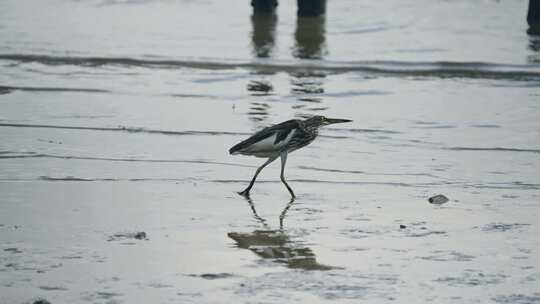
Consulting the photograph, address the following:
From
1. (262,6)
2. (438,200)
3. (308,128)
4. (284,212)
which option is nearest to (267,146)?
(308,128)

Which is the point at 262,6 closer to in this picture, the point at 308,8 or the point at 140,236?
the point at 308,8

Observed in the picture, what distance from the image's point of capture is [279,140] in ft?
34.8

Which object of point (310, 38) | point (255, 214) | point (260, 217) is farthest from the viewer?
point (310, 38)

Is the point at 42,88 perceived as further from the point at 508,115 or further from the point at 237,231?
the point at 237,231

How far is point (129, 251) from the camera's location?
330 inches

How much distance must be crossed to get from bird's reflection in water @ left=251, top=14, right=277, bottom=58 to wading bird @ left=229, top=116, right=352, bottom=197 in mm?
11426

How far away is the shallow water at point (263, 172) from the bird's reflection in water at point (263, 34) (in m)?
0.12

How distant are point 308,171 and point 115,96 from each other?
5.74 m

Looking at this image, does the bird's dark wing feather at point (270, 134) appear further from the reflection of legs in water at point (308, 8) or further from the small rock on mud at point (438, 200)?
the reflection of legs in water at point (308, 8)

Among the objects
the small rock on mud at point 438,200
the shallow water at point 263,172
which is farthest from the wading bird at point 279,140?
the small rock on mud at point 438,200

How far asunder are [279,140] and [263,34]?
15.6 m

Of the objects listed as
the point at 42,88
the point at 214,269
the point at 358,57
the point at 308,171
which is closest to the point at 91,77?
the point at 42,88

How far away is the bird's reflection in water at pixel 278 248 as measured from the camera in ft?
27.0

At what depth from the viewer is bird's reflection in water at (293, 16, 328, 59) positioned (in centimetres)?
2289
